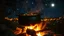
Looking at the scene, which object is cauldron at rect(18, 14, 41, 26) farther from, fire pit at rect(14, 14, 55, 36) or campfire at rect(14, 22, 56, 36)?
campfire at rect(14, 22, 56, 36)

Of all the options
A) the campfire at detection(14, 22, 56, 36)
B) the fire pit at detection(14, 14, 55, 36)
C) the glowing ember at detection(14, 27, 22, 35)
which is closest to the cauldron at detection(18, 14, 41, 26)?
the fire pit at detection(14, 14, 55, 36)

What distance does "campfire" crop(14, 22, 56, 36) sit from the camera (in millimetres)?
3347

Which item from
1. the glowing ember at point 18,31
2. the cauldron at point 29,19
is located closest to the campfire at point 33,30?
the glowing ember at point 18,31

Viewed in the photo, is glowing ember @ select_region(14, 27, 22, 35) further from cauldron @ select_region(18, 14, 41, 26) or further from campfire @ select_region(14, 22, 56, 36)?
cauldron @ select_region(18, 14, 41, 26)

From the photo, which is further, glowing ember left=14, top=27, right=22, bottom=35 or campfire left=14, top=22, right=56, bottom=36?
glowing ember left=14, top=27, right=22, bottom=35

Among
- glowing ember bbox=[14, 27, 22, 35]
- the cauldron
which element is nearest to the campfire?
glowing ember bbox=[14, 27, 22, 35]

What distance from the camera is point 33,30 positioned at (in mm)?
3361

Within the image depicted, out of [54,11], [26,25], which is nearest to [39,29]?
Result: [26,25]

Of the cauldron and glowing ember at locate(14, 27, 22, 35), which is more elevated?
the cauldron

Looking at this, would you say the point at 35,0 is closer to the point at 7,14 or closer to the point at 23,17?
the point at 7,14

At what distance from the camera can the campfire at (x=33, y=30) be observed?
3.35m

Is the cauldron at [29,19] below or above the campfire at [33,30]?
above

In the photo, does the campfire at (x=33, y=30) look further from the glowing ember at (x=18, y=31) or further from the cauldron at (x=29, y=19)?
the cauldron at (x=29, y=19)

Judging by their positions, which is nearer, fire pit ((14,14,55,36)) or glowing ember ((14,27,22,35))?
fire pit ((14,14,55,36))
